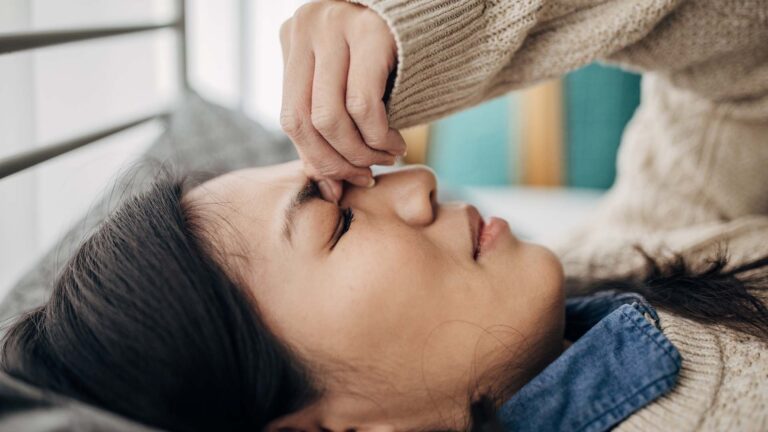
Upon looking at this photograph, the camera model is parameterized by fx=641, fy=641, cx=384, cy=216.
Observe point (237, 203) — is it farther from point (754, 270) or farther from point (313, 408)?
point (754, 270)

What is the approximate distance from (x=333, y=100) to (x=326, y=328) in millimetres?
247

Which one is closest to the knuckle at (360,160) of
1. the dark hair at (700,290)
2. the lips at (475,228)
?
the lips at (475,228)

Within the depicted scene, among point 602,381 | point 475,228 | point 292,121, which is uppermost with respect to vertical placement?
point 292,121

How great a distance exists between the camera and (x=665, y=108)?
1221 mm

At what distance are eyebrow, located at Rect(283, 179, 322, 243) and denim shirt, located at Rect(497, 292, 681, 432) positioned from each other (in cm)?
32

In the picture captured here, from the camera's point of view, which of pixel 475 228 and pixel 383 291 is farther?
pixel 475 228

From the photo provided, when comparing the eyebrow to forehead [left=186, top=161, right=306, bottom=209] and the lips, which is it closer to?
Answer: forehead [left=186, top=161, right=306, bottom=209]

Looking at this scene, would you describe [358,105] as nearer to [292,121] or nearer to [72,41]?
[292,121]

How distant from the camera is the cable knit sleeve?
73 cm

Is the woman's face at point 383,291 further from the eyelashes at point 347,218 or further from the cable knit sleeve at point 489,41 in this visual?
the cable knit sleeve at point 489,41

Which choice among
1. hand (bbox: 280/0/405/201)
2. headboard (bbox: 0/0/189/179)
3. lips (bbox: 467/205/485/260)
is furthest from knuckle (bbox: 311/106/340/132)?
headboard (bbox: 0/0/189/179)

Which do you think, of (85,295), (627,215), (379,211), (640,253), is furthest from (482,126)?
(85,295)

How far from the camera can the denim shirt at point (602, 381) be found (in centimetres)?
69

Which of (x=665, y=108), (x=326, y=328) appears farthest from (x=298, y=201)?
(x=665, y=108)
